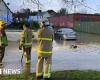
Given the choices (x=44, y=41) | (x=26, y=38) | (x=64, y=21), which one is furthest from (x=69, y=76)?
(x=64, y=21)

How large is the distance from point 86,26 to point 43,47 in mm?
65878

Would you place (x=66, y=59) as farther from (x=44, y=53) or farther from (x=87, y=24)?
(x=87, y=24)

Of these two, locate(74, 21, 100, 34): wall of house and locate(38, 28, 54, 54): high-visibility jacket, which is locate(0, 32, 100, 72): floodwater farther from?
locate(74, 21, 100, 34): wall of house

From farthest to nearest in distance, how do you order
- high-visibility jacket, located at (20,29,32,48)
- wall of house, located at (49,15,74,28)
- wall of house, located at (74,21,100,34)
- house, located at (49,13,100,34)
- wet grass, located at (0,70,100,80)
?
wall of house, located at (49,15,74,28) < house, located at (49,13,100,34) < wall of house, located at (74,21,100,34) < high-visibility jacket, located at (20,29,32,48) < wet grass, located at (0,70,100,80)

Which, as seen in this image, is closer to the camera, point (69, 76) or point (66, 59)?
point (69, 76)

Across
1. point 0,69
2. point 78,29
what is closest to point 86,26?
point 78,29

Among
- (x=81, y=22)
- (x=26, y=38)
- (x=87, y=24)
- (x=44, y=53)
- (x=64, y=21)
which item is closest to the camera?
(x=44, y=53)

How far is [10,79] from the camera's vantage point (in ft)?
40.1

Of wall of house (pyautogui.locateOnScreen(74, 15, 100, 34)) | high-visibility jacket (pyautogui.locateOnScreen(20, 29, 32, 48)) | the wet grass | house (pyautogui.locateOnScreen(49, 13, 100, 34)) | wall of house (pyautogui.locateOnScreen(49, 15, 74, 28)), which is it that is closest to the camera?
the wet grass

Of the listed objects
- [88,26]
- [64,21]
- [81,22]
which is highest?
[81,22]

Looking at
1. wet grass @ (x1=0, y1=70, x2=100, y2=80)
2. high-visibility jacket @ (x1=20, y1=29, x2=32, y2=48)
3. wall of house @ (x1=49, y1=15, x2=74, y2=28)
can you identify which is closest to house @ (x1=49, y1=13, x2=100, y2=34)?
wall of house @ (x1=49, y1=15, x2=74, y2=28)

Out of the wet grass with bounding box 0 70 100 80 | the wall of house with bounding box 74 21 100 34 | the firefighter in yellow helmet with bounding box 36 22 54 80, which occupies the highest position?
the firefighter in yellow helmet with bounding box 36 22 54 80

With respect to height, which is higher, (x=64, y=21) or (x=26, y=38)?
(x=26, y=38)

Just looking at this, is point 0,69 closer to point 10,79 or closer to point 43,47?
point 10,79
